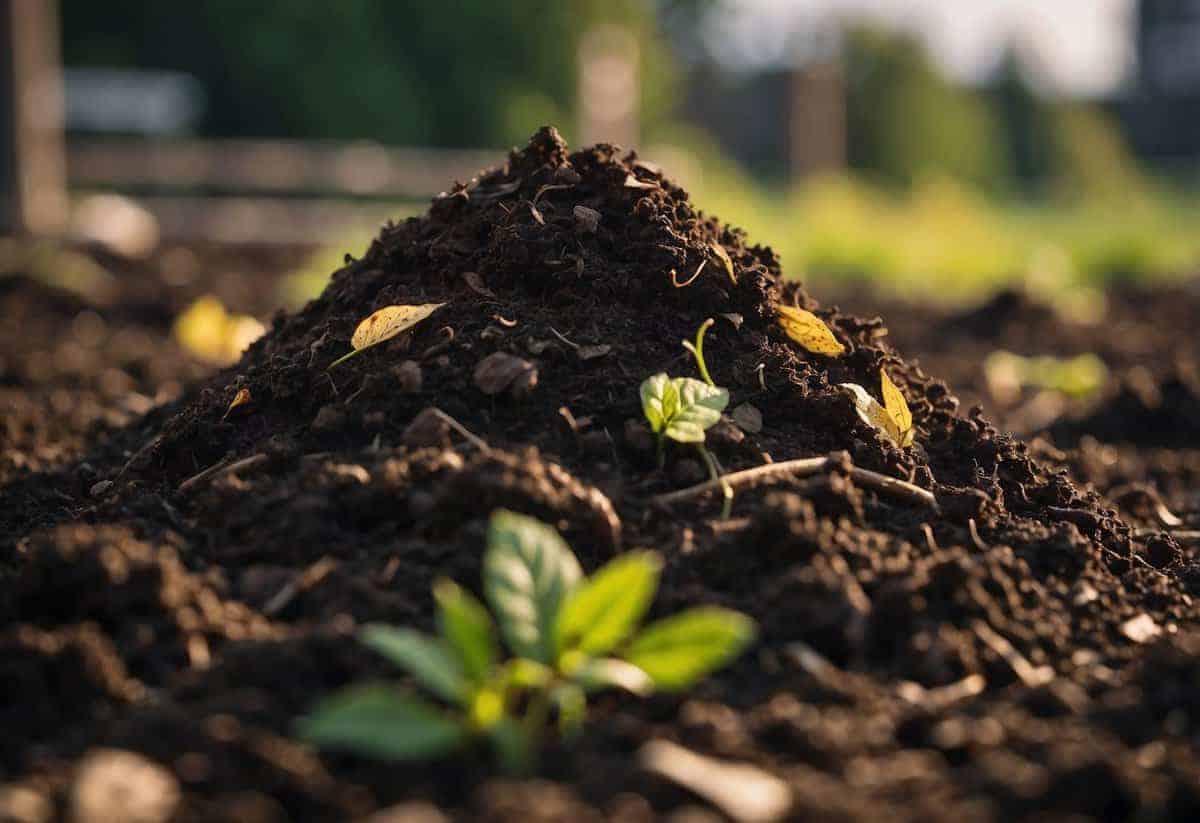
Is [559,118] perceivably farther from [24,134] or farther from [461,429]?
[461,429]

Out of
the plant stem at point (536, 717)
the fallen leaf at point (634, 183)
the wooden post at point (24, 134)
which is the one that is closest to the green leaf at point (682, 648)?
the plant stem at point (536, 717)

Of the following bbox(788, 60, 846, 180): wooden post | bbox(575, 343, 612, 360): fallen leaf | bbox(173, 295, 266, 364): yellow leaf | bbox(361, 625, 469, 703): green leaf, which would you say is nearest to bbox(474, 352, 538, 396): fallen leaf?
bbox(575, 343, 612, 360): fallen leaf

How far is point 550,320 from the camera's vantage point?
2.29m

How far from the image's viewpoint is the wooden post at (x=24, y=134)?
9.00 meters

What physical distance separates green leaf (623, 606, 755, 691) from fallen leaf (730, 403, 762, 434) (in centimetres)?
70

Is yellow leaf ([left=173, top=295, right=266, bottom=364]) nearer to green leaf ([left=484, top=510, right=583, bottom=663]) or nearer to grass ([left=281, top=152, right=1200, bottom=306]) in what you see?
grass ([left=281, top=152, right=1200, bottom=306])

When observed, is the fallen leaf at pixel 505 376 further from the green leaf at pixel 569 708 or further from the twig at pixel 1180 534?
the twig at pixel 1180 534

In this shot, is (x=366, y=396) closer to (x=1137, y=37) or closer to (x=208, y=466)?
(x=208, y=466)

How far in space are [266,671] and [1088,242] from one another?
9516mm

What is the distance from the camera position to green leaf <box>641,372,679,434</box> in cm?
198

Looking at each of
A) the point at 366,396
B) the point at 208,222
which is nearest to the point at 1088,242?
the point at 208,222

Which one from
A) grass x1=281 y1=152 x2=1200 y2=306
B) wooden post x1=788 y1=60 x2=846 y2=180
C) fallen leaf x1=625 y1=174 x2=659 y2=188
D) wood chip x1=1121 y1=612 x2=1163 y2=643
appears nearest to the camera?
wood chip x1=1121 y1=612 x2=1163 y2=643

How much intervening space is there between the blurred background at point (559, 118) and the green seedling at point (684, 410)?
28.5 ft

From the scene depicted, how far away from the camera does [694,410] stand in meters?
2.00
